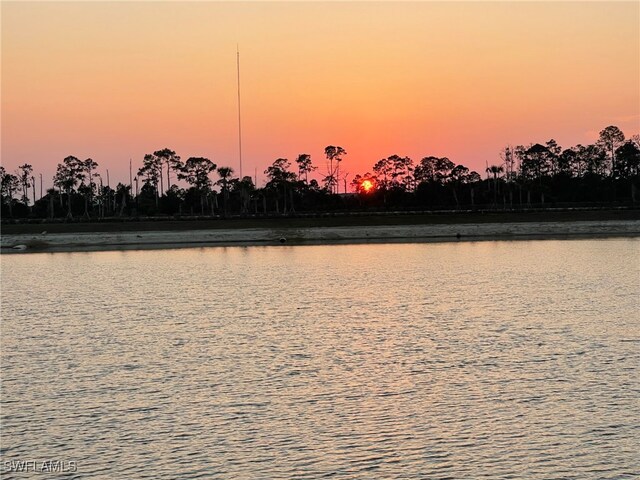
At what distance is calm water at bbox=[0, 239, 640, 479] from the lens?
16.6 m

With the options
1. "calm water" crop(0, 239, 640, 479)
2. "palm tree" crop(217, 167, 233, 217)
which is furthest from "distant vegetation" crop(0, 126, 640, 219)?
"calm water" crop(0, 239, 640, 479)

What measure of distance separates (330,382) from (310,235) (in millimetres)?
96552

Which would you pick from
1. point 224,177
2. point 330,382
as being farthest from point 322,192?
point 330,382

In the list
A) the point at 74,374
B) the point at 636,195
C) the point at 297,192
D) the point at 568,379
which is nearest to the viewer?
the point at 568,379

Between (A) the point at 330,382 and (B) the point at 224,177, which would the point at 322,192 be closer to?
(B) the point at 224,177

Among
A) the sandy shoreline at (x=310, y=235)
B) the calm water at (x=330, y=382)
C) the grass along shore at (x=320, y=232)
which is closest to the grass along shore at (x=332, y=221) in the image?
the grass along shore at (x=320, y=232)

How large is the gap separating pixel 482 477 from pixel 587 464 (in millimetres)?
2082

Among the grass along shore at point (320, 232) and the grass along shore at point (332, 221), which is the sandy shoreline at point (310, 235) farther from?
the grass along shore at point (332, 221)

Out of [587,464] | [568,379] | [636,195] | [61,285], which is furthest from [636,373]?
[636,195]

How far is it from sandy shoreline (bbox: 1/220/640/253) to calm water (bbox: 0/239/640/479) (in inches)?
2615

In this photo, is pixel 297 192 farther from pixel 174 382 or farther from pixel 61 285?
pixel 174 382

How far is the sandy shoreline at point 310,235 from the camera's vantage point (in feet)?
376

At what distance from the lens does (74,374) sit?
82.5 ft

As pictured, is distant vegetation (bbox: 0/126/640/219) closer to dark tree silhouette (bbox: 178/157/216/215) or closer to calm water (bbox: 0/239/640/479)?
dark tree silhouette (bbox: 178/157/216/215)
